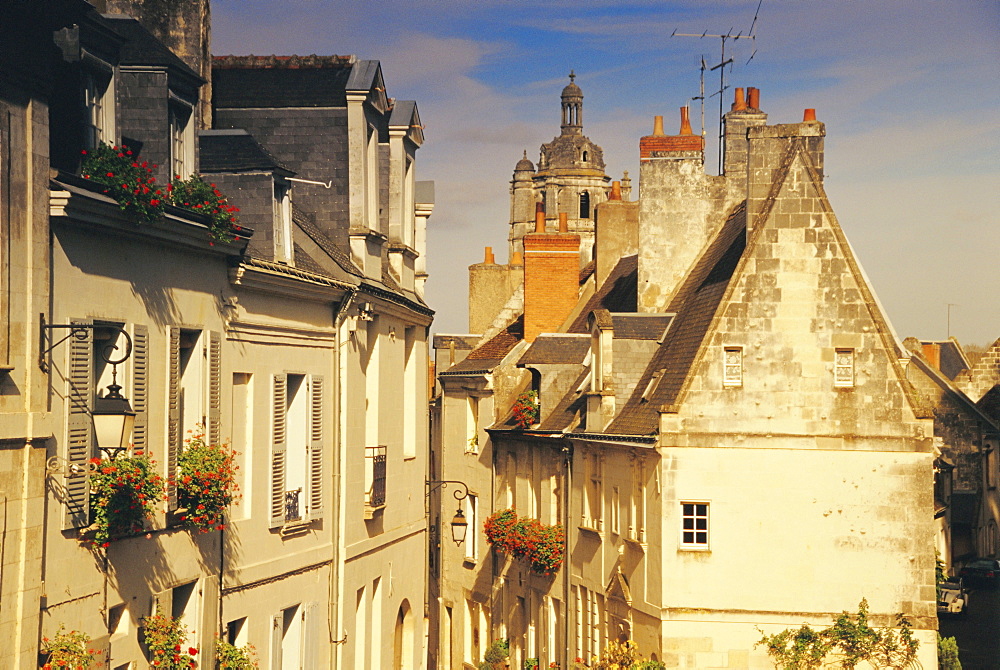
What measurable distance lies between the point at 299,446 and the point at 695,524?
7.36m

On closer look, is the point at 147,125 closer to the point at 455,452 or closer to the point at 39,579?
the point at 39,579

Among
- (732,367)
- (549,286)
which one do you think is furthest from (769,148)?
(549,286)

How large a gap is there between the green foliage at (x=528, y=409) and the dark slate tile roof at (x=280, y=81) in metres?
11.9

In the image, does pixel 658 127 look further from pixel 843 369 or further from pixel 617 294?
pixel 843 369

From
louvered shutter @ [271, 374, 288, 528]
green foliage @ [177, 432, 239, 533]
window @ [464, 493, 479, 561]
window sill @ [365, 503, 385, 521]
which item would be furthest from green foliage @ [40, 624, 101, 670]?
window @ [464, 493, 479, 561]

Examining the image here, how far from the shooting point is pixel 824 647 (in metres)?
23.4

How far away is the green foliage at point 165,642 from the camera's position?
15.2 metres

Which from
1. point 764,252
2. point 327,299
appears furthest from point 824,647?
point 327,299

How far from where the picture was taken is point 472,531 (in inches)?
1523

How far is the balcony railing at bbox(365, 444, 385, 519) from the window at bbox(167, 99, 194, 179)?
290 inches

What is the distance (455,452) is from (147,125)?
24.7 metres

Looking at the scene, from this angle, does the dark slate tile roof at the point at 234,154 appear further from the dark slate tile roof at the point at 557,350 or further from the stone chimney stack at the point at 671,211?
the dark slate tile roof at the point at 557,350

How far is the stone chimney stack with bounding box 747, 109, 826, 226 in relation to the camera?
82.6 ft

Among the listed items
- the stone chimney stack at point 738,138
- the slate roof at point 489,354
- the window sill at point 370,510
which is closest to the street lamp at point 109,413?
the window sill at point 370,510
